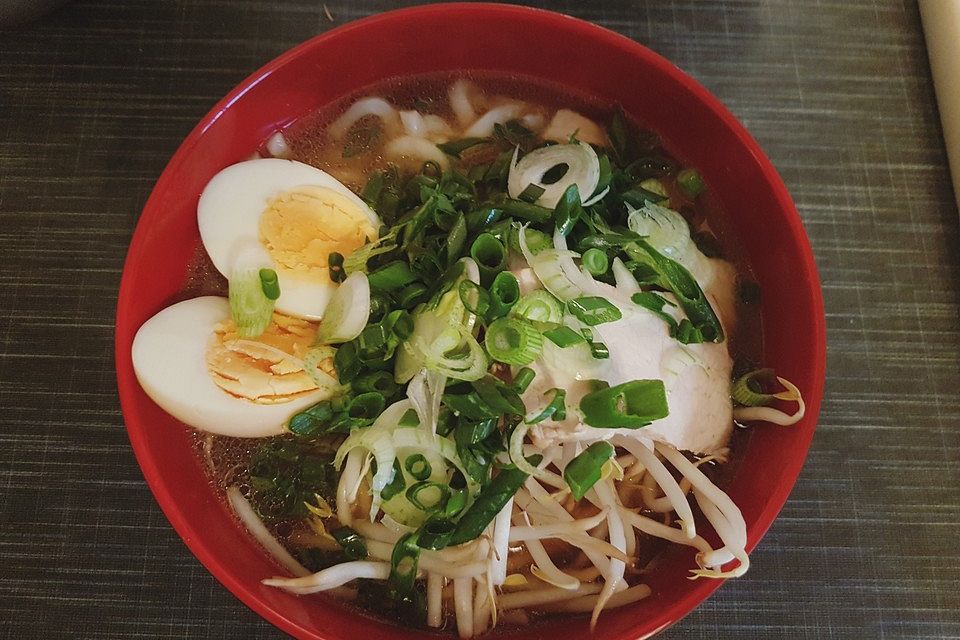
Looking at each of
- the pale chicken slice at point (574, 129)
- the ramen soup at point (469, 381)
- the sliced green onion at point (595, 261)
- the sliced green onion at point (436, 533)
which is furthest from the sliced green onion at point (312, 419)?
the pale chicken slice at point (574, 129)

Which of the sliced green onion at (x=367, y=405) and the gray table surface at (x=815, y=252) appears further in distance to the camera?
the gray table surface at (x=815, y=252)

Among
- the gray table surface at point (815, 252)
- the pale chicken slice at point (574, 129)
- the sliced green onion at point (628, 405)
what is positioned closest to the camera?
the sliced green onion at point (628, 405)

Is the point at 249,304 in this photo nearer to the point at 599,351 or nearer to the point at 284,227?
the point at 284,227

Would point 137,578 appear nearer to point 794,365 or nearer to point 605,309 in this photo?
point 605,309

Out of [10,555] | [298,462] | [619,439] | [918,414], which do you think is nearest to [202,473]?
[298,462]

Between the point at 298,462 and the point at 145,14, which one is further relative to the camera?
the point at 145,14

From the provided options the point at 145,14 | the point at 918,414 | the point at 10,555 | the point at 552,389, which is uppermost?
the point at 145,14

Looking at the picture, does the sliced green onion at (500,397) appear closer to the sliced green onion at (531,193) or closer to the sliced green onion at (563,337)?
the sliced green onion at (563,337)
